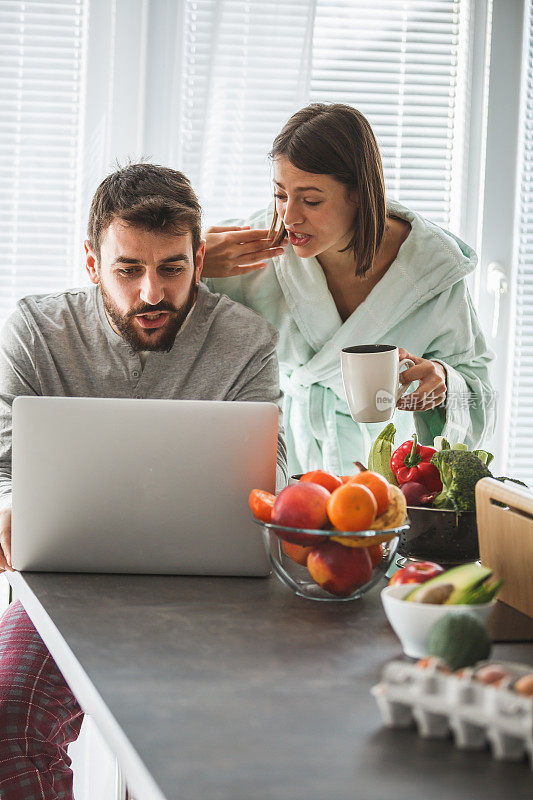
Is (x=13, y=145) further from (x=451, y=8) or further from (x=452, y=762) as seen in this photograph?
(x=452, y=762)

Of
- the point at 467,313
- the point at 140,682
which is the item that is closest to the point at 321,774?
the point at 140,682

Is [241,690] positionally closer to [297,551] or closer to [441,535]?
[297,551]

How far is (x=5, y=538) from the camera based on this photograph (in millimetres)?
1298

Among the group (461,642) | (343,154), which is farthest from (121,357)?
(461,642)

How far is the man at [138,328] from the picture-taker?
1632 millimetres

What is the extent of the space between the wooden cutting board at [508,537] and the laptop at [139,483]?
27 centimetres

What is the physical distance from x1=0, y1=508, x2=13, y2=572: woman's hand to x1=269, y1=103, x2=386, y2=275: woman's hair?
966 mm

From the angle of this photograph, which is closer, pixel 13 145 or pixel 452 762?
pixel 452 762

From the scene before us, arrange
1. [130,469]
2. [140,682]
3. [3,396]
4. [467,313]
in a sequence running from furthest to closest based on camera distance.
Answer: [467,313] → [3,396] → [130,469] → [140,682]

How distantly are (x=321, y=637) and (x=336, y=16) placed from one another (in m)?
2.15

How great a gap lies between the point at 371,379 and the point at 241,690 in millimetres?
686

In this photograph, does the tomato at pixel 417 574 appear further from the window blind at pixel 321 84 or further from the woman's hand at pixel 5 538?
the window blind at pixel 321 84

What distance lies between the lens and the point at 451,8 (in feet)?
8.97

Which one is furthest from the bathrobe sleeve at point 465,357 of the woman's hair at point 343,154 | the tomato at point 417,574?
the tomato at point 417,574
